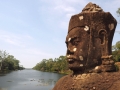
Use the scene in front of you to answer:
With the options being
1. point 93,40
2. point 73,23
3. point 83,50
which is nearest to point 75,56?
point 83,50

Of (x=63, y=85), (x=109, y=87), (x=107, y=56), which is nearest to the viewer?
(x=109, y=87)

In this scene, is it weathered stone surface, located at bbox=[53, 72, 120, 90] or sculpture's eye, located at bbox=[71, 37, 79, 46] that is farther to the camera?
sculpture's eye, located at bbox=[71, 37, 79, 46]

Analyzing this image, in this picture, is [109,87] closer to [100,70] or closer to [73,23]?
[100,70]

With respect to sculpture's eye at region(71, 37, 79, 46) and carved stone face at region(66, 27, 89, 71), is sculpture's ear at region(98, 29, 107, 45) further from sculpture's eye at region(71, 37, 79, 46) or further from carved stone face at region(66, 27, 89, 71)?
sculpture's eye at region(71, 37, 79, 46)

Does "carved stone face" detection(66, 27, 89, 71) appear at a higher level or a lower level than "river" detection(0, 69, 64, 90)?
higher

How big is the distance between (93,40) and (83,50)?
1.36 ft

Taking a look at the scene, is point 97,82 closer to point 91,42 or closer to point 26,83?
point 91,42

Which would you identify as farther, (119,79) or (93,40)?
(93,40)

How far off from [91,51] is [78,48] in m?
0.38

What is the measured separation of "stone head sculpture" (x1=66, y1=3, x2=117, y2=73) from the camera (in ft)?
16.6

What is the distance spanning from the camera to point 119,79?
15.8ft

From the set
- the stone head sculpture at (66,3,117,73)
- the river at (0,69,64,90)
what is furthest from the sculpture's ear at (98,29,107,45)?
the river at (0,69,64,90)

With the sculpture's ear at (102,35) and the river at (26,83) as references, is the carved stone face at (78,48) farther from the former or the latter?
the river at (26,83)

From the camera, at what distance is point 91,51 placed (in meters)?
5.06
